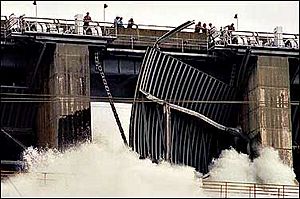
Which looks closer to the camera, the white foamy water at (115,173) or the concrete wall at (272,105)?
the white foamy water at (115,173)

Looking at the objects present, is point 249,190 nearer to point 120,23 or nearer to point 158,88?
point 158,88

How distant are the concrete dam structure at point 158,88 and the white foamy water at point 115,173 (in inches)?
32.0

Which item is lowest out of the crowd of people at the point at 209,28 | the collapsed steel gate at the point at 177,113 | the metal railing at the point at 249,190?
the metal railing at the point at 249,190

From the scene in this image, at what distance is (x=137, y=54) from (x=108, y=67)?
1.90m

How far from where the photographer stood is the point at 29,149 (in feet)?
182

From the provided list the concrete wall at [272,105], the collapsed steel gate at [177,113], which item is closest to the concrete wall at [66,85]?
the collapsed steel gate at [177,113]

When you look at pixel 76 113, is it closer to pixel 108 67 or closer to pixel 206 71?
pixel 108 67

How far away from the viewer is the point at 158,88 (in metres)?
56.6

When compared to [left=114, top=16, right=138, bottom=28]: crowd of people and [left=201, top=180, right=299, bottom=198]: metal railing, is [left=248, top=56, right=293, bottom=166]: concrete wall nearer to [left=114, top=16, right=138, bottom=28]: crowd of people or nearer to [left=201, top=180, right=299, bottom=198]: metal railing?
[left=201, top=180, right=299, bottom=198]: metal railing

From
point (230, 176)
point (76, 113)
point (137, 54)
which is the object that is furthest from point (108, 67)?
point (230, 176)

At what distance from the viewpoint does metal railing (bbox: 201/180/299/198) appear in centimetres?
4969

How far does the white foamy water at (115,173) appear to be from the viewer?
148 feet

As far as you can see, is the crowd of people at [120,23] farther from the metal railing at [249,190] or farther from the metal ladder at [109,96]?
the metal railing at [249,190]

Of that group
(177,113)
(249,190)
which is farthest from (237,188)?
(177,113)
